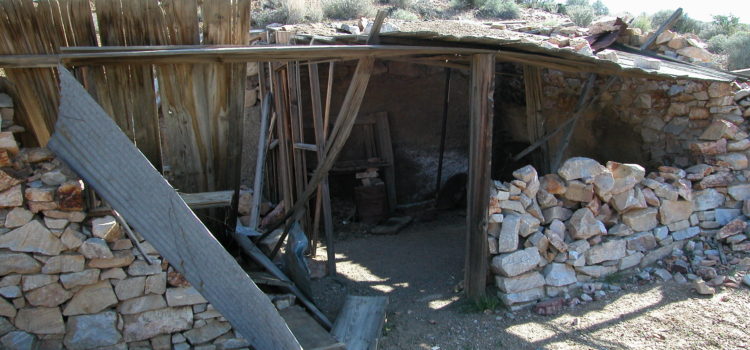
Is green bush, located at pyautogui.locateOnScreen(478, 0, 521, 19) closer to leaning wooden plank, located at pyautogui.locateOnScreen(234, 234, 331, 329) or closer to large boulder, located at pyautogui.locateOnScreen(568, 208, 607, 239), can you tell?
large boulder, located at pyautogui.locateOnScreen(568, 208, 607, 239)

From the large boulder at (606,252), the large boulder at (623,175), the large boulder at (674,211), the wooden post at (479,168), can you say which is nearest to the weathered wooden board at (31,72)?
the wooden post at (479,168)

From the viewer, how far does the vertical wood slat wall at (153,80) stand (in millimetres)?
3684

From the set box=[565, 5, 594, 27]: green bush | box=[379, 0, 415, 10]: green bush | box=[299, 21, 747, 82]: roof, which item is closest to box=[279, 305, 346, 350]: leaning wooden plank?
box=[299, 21, 747, 82]: roof

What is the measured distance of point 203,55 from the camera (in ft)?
13.0

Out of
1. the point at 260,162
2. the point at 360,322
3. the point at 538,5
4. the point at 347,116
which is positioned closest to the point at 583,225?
the point at 360,322

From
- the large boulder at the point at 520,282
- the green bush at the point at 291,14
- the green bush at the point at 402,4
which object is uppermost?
the green bush at the point at 402,4

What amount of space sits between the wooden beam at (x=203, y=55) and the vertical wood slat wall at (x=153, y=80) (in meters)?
0.10

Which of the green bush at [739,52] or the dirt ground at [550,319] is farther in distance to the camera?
the green bush at [739,52]

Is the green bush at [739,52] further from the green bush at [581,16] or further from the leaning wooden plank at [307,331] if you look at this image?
the leaning wooden plank at [307,331]

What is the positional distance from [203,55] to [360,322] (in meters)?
2.54

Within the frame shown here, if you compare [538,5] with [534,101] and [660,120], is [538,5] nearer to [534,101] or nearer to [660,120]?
[534,101]

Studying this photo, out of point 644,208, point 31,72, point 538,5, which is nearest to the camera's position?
point 31,72

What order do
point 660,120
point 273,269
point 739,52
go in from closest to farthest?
point 273,269
point 660,120
point 739,52

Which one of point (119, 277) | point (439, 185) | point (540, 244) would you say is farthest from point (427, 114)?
point (119, 277)
